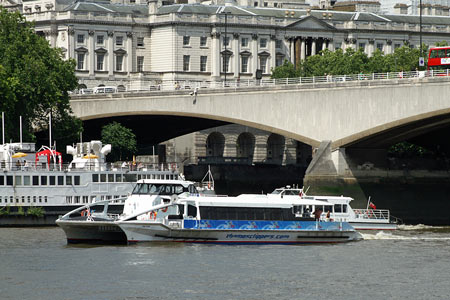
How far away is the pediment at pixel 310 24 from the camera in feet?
559

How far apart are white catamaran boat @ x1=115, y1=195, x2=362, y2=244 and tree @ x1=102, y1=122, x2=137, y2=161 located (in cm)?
3830

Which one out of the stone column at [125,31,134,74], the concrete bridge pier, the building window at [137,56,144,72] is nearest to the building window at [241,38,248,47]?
the building window at [137,56,144,72]

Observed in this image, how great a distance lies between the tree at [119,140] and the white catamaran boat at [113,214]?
33841mm

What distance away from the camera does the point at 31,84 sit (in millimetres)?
106812

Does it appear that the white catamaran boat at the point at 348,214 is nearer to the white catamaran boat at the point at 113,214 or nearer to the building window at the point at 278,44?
the white catamaran boat at the point at 113,214

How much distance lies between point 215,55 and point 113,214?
9163cm

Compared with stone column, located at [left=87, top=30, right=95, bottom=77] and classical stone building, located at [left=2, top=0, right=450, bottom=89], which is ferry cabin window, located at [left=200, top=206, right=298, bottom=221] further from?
stone column, located at [left=87, top=30, right=95, bottom=77]

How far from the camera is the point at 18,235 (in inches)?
3108

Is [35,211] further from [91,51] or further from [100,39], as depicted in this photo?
[100,39]

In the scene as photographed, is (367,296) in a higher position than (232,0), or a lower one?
lower

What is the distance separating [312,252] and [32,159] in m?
25.4

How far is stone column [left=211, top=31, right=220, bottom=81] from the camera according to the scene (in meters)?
166

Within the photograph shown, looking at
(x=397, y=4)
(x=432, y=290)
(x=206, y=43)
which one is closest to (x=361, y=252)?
(x=432, y=290)

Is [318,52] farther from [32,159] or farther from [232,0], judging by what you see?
[32,159]
